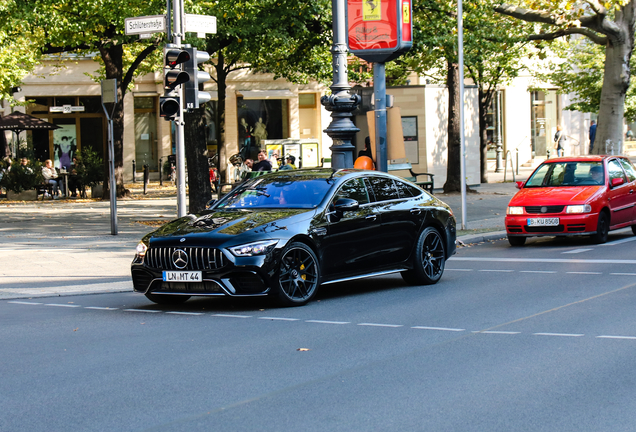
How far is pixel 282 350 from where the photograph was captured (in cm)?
727

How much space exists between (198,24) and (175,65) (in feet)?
3.58

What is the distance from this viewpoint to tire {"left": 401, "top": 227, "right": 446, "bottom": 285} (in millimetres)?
11242

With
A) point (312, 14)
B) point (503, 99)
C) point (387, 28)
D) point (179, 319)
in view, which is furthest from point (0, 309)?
point (503, 99)

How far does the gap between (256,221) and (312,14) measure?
1350 centimetres

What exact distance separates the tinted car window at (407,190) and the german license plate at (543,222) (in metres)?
4.31

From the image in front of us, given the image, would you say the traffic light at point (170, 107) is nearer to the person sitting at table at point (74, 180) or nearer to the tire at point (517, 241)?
the tire at point (517, 241)

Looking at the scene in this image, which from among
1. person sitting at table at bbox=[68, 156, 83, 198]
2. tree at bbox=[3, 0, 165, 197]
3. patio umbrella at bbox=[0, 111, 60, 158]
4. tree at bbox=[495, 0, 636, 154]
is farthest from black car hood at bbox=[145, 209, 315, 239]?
patio umbrella at bbox=[0, 111, 60, 158]

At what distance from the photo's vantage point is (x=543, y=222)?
15422mm

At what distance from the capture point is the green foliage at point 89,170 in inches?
1168

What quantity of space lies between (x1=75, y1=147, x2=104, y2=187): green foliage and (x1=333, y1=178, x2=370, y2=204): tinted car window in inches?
803

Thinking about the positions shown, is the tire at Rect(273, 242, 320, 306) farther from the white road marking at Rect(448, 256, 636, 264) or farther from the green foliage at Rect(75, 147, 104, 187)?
the green foliage at Rect(75, 147, 104, 187)

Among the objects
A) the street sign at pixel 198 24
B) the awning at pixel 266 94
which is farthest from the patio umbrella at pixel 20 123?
the street sign at pixel 198 24

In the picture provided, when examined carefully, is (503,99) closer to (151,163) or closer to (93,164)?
(151,163)

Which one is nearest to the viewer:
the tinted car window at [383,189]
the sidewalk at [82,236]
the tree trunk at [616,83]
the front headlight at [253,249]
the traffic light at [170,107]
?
the front headlight at [253,249]
